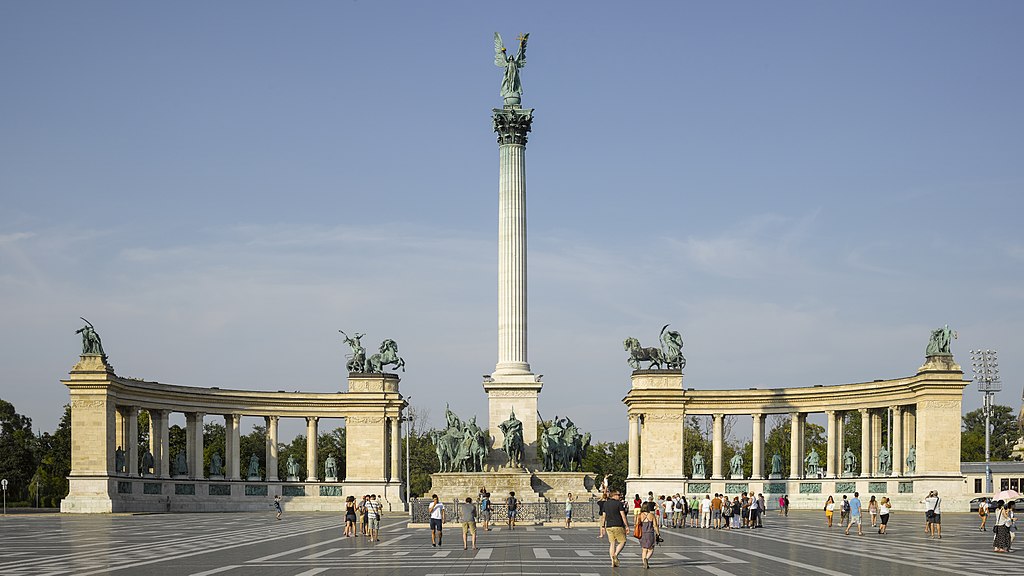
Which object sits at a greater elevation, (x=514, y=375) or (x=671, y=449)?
(x=514, y=375)

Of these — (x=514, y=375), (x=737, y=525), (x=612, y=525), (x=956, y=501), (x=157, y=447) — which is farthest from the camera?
(x=157, y=447)

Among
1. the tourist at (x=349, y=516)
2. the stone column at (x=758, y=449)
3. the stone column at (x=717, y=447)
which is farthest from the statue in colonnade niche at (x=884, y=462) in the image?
the tourist at (x=349, y=516)

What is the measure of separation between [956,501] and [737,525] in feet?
114

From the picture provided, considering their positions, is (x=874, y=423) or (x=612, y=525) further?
(x=874, y=423)

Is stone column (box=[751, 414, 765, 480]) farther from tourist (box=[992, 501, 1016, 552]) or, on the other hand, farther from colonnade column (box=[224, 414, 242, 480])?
tourist (box=[992, 501, 1016, 552])

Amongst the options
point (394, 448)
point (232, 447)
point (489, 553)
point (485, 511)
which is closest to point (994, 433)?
point (394, 448)

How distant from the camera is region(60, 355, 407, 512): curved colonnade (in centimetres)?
8844

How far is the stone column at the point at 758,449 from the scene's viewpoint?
102 meters

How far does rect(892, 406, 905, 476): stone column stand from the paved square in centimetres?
3578

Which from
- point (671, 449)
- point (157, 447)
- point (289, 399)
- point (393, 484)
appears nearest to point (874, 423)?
point (671, 449)

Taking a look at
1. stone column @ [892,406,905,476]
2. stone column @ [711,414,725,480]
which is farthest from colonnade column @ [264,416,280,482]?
stone column @ [892,406,905,476]

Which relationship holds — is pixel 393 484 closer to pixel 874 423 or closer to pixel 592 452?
pixel 874 423

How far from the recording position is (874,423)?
102m

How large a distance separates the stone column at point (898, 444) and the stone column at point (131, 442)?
60.9 m
